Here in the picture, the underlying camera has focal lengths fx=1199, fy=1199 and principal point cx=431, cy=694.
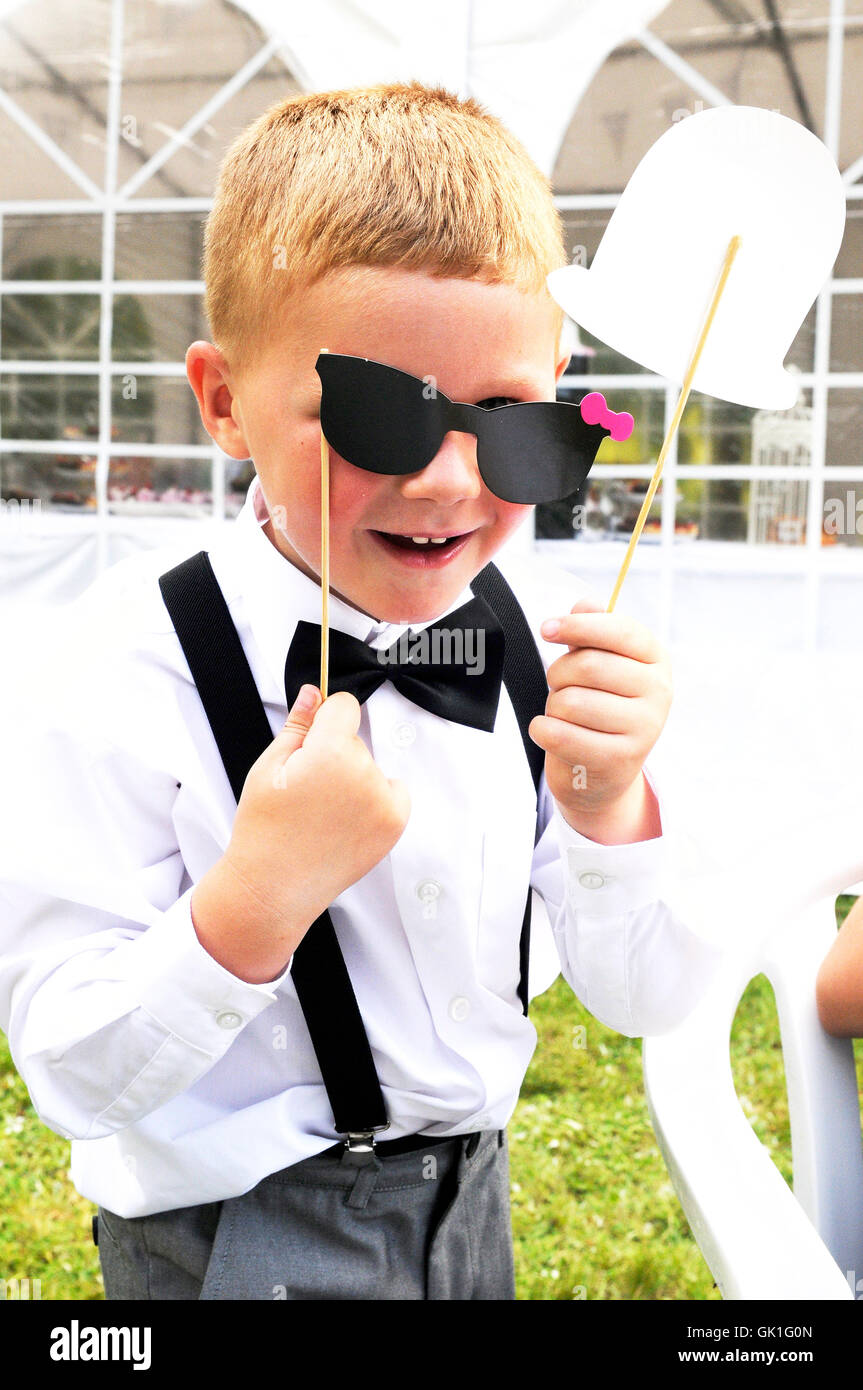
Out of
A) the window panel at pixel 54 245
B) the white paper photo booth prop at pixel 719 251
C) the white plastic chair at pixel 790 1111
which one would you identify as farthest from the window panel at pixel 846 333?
the white paper photo booth prop at pixel 719 251

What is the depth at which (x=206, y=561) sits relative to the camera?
0.95 meters

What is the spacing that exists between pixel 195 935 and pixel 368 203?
49 centimetres

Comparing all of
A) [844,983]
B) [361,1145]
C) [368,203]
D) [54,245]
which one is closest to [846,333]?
[54,245]

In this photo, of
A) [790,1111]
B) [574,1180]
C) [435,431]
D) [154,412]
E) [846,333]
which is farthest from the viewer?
[154,412]

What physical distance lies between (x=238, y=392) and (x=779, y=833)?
104 inches

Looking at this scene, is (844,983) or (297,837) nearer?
(297,837)

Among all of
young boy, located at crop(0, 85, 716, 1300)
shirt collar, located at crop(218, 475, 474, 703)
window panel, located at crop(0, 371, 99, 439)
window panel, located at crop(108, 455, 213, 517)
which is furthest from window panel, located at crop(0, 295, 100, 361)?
shirt collar, located at crop(218, 475, 474, 703)

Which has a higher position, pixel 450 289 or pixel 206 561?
pixel 450 289

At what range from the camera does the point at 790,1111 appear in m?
1.01

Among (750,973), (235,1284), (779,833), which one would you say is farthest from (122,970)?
(779,833)

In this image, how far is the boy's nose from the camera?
744 mm

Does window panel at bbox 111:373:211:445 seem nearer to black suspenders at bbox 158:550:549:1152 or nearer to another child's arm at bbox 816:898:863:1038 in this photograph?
black suspenders at bbox 158:550:549:1152

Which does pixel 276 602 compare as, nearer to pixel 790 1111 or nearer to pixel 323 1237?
pixel 323 1237
